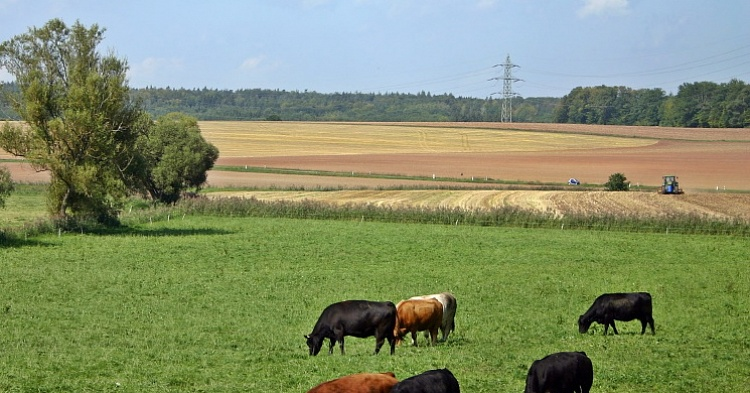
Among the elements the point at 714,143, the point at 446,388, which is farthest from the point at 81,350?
the point at 714,143

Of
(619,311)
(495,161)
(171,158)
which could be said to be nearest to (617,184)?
(495,161)

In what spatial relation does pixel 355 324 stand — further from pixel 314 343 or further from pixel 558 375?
pixel 558 375

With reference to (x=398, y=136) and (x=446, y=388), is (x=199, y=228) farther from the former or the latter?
(x=398, y=136)

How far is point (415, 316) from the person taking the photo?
22781 mm

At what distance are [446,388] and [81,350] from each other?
1055cm

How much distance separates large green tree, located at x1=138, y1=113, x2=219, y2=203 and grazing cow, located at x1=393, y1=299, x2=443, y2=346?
161 ft

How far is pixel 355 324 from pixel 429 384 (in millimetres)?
6882

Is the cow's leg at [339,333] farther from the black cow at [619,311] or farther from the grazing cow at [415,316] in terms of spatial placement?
the black cow at [619,311]

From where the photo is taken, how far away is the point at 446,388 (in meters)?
15.2

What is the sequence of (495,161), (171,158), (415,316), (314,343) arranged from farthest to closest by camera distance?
1. (495,161)
2. (171,158)
3. (415,316)
4. (314,343)

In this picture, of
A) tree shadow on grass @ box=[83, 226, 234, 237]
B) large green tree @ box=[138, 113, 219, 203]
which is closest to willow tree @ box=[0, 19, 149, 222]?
tree shadow on grass @ box=[83, 226, 234, 237]

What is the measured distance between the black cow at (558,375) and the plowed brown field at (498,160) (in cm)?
4379

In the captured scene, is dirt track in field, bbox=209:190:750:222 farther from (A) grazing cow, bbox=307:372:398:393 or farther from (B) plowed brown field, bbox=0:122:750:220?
(A) grazing cow, bbox=307:372:398:393

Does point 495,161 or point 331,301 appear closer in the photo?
point 331,301
